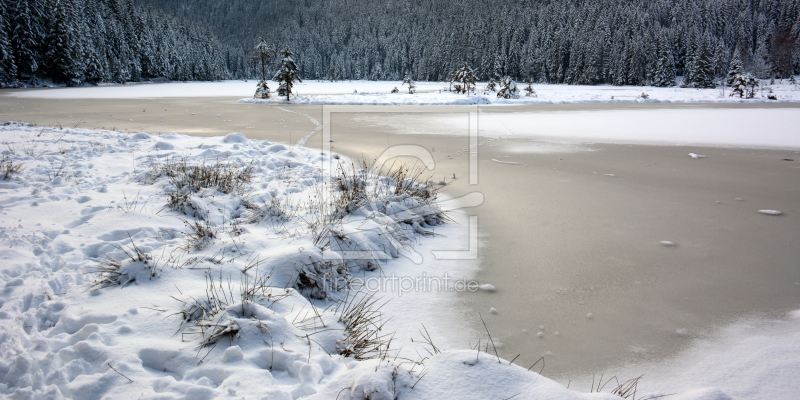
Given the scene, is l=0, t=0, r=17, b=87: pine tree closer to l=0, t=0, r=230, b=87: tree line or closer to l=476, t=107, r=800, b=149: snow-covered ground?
l=0, t=0, r=230, b=87: tree line

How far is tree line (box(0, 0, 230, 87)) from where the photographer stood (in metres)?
43.6

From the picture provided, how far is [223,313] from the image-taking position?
2387 mm

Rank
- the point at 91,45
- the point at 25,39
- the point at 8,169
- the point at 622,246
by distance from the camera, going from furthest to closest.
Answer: the point at 91,45, the point at 25,39, the point at 8,169, the point at 622,246

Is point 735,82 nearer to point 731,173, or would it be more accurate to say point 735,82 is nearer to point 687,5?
point 731,173

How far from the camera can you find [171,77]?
71.9m

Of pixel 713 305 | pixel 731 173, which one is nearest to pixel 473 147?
pixel 731 173

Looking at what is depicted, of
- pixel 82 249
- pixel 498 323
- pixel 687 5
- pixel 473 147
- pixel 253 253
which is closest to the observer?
pixel 498 323

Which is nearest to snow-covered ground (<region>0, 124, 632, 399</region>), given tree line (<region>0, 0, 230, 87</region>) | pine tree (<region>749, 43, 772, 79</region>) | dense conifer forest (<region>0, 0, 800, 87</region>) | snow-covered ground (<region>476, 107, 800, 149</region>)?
snow-covered ground (<region>476, 107, 800, 149</region>)

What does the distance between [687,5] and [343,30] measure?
82673 millimetres

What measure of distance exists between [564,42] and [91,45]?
68.4 meters

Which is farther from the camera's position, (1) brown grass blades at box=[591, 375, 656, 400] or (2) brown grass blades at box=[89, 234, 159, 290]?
(2) brown grass blades at box=[89, 234, 159, 290]

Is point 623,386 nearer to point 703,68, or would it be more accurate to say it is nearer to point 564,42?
point 703,68

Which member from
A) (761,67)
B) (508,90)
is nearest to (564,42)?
(761,67)

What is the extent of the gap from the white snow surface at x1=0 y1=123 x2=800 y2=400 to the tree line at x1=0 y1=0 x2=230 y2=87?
51.6 meters
